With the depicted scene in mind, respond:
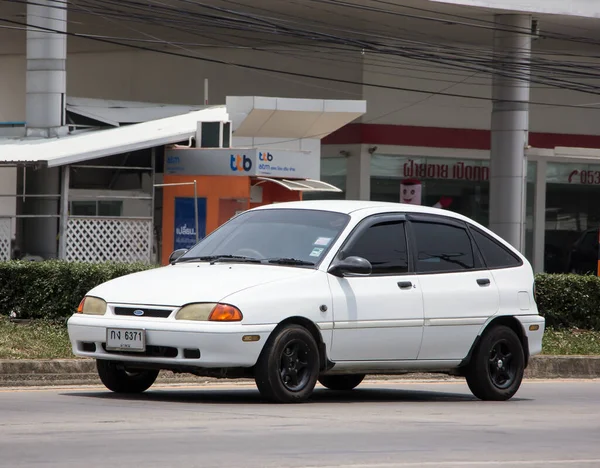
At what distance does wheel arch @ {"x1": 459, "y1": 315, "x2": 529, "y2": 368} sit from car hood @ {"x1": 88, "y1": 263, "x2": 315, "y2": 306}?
5.92 feet

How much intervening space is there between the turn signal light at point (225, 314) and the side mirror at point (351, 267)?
1.00m

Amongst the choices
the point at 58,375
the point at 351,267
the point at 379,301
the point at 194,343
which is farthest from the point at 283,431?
the point at 58,375

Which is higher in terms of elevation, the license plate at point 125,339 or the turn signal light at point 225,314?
the turn signal light at point 225,314

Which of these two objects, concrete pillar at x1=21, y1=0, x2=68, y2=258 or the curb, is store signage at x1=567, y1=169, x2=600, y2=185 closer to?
concrete pillar at x1=21, y1=0, x2=68, y2=258

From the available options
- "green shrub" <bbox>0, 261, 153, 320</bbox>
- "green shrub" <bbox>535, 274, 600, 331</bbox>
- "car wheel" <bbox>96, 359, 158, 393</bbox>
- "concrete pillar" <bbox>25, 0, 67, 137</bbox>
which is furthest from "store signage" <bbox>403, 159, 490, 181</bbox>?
"car wheel" <bbox>96, 359, 158, 393</bbox>

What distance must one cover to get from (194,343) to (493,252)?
3.24 metres

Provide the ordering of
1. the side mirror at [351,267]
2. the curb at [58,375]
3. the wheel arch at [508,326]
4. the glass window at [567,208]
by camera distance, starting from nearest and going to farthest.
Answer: the side mirror at [351,267] → the wheel arch at [508,326] → the curb at [58,375] → the glass window at [567,208]

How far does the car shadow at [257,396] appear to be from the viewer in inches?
400

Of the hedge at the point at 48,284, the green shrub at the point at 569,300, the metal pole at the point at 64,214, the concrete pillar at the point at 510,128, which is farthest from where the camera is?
the concrete pillar at the point at 510,128

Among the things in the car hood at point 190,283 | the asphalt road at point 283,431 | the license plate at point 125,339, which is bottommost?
the asphalt road at point 283,431

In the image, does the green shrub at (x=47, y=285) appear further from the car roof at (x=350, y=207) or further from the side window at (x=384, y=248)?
the side window at (x=384, y=248)

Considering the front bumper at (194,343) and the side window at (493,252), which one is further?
the side window at (493,252)

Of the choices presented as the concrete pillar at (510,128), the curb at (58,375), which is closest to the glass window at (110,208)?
the concrete pillar at (510,128)

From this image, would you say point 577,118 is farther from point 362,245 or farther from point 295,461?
point 295,461
